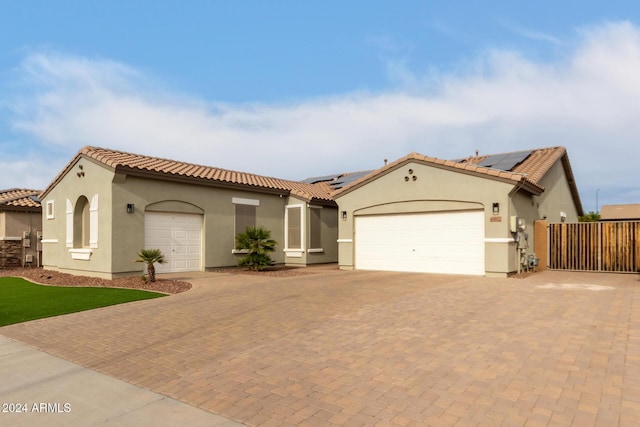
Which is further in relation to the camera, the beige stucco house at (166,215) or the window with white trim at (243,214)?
the window with white trim at (243,214)

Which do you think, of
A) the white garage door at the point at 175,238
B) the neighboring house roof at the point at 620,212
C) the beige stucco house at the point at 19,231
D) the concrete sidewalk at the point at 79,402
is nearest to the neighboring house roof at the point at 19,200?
the beige stucco house at the point at 19,231

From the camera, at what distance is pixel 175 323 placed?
7543 mm

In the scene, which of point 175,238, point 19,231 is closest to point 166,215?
point 175,238

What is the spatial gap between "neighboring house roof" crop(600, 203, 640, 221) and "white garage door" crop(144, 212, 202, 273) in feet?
142

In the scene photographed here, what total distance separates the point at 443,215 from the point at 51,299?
12.9 meters

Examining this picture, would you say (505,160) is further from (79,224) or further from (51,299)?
(79,224)

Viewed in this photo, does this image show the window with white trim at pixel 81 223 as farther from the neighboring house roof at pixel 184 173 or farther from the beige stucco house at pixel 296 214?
the neighboring house roof at pixel 184 173

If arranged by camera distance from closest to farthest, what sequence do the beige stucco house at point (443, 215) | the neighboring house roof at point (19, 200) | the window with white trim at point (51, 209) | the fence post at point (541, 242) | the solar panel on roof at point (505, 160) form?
the beige stucco house at point (443, 215) → the fence post at point (541, 242) → the solar panel on roof at point (505, 160) → the window with white trim at point (51, 209) → the neighboring house roof at point (19, 200)

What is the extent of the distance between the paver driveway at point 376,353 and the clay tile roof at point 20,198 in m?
15.9

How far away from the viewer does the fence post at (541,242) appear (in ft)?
55.9

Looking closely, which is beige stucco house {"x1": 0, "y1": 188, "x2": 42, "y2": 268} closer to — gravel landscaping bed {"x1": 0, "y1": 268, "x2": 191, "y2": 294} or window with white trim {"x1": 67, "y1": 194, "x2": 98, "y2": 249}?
gravel landscaping bed {"x1": 0, "y1": 268, "x2": 191, "y2": 294}

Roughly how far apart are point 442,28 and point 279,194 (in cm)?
1084

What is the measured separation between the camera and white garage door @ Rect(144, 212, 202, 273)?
51.8 feet

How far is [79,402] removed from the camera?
4.24 meters
